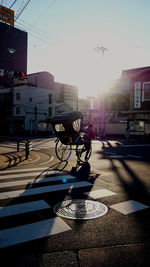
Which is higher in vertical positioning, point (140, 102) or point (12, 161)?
point (140, 102)

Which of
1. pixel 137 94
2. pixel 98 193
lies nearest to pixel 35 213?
pixel 98 193

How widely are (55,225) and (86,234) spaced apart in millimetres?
585

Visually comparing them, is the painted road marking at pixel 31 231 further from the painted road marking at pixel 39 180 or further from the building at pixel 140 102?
the building at pixel 140 102

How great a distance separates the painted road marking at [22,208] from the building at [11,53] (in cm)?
5629

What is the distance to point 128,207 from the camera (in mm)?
4422

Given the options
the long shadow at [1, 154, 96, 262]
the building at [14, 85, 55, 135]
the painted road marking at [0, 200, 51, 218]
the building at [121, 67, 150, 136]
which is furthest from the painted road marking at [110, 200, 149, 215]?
the building at [14, 85, 55, 135]

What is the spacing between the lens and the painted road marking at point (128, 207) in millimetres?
4246

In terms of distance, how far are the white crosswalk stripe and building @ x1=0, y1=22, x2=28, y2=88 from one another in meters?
54.0

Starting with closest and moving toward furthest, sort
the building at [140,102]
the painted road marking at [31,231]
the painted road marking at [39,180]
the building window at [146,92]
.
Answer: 1. the painted road marking at [31,231]
2. the painted road marking at [39,180]
3. the building window at [146,92]
4. the building at [140,102]

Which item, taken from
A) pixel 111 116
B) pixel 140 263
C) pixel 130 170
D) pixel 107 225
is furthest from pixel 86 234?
pixel 111 116

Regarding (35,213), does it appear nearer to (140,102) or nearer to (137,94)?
(140,102)

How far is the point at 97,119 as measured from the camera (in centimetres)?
4425

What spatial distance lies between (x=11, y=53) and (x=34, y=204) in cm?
6439

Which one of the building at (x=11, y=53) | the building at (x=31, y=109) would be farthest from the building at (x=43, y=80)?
the building at (x=11, y=53)
